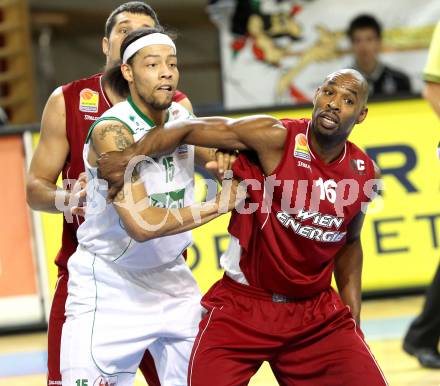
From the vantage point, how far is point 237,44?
1021 centimetres

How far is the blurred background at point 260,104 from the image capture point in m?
7.69

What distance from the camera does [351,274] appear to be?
A: 4.67 metres

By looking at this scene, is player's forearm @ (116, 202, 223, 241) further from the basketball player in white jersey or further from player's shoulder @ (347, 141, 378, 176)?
player's shoulder @ (347, 141, 378, 176)

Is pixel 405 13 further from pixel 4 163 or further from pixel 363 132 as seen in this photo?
pixel 4 163

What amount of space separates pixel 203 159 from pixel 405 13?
6.26 meters

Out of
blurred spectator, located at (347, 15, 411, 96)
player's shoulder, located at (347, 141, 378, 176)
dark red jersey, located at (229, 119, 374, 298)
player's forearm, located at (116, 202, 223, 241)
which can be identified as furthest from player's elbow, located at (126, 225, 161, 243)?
blurred spectator, located at (347, 15, 411, 96)

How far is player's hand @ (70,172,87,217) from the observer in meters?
4.31

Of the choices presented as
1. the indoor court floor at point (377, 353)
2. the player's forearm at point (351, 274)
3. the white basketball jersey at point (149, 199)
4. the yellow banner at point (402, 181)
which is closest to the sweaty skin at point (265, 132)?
the white basketball jersey at point (149, 199)

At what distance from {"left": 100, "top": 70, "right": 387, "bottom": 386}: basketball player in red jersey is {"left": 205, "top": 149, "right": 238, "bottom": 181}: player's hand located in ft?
0.11

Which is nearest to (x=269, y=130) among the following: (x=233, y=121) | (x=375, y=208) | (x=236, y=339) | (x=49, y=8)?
(x=233, y=121)

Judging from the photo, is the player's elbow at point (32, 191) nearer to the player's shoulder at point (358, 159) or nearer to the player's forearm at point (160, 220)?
the player's forearm at point (160, 220)

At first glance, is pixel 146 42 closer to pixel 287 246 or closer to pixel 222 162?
pixel 222 162

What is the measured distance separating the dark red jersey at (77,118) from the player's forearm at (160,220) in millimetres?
720

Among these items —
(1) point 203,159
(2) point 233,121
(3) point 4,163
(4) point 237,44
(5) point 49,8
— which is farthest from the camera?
(5) point 49,8
